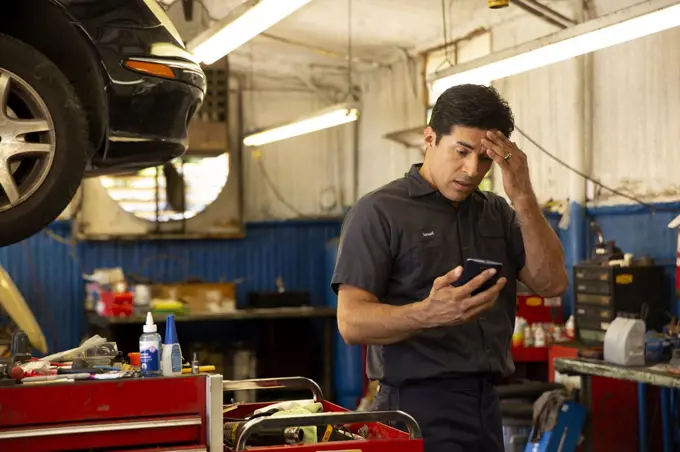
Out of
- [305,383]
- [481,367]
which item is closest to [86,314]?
[305,383]

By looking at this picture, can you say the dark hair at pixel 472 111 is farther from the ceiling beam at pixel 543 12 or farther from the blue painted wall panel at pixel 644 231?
the ceiling beam at pixel 543 12

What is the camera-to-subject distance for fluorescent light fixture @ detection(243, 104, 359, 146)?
7.70 meters

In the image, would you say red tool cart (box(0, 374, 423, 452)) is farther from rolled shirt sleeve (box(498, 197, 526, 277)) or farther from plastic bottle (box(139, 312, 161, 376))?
rolled shirt sleeve (box(498, 197, 526, 277))

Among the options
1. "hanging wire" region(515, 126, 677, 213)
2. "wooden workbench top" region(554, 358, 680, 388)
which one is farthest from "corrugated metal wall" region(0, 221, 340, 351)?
"wooden workbench top" region(554, 358, 680, 388)

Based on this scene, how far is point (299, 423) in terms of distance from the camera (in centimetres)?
228

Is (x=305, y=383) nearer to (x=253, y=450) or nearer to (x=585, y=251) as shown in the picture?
(x=253, y=450)

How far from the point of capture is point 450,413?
2605 millimetres

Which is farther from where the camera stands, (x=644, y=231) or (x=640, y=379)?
(x=644, y=231)

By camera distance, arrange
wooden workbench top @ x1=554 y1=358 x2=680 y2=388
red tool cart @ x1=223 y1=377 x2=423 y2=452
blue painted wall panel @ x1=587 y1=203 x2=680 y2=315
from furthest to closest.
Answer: blue painted wall panel @ x1=587 y1=203 x2=680 y2=315 < wooden workbench top @ x1=554 y1=358 x2=680 y2=388 < red tool cart @ x1=223 y1=377 x2=423 y2=452

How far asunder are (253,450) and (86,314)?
8161mm

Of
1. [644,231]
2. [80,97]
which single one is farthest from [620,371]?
[80,97]

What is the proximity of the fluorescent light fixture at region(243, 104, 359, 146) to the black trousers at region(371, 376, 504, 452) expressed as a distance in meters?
5.14

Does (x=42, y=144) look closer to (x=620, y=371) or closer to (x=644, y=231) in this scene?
(x=620, y=371)

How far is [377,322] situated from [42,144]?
60.7 inches
